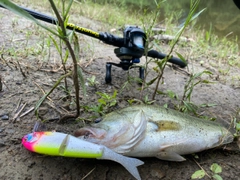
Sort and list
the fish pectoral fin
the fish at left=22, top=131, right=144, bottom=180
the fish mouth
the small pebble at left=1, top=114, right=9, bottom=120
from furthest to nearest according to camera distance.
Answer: the small pebble at left=1, top=114, right=9, bottom=120
the fish pectoral fin
the fish mouth
the fish at left=22, top=131, right=144, bottom=180

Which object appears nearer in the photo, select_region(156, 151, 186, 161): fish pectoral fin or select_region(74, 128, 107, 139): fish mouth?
select_region(74, 128, 107, 139): fish mouth

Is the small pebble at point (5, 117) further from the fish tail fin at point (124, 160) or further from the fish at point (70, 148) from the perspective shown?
the fish tail fin at point (124, 160)

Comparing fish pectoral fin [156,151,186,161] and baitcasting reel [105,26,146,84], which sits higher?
baitcasting reel [105,26,146,84]

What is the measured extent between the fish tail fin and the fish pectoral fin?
24 cm

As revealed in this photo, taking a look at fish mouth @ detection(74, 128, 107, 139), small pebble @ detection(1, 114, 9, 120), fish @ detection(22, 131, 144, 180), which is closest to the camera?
fish @ detection(22, 131, 144, 180)

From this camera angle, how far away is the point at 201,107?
8.16ft

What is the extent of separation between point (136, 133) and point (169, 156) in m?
0.27

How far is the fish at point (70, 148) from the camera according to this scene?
4.45ft

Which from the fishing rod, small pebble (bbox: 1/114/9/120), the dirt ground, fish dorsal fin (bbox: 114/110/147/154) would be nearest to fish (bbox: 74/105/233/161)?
fish dorsal fin (bbox: 114/110/147/154)

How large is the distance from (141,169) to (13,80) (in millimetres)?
1443

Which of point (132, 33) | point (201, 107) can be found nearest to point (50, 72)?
point (132, 33)

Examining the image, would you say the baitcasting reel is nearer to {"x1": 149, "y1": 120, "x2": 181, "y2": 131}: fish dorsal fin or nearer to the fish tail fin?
{"x1": 149, "y1": 120, "x2": 181, "y2": 131}: fish dorsal fin

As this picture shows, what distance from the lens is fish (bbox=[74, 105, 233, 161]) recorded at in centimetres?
152

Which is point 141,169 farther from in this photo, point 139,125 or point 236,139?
point 236,139
